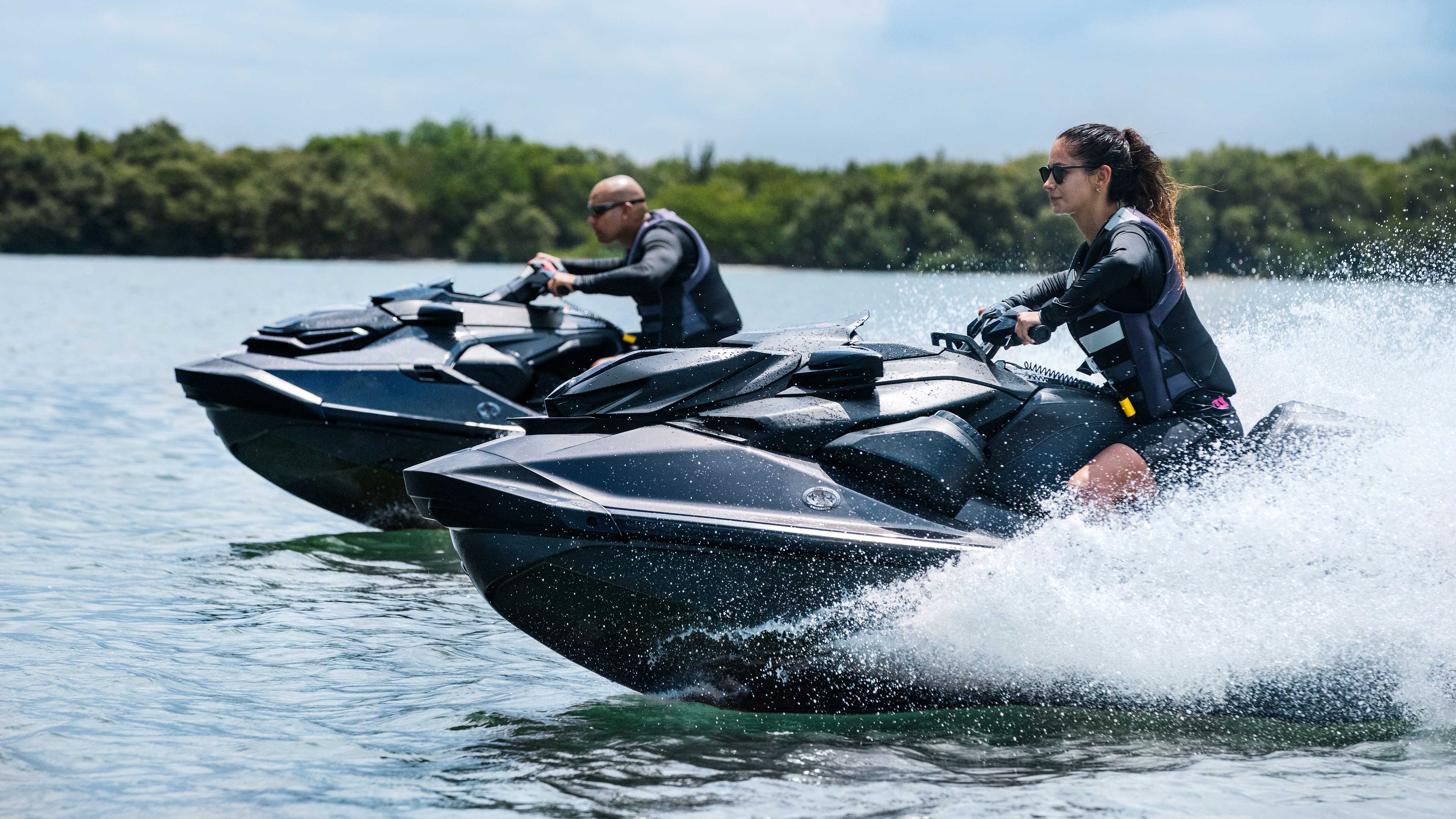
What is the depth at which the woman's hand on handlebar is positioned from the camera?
11.7 ft

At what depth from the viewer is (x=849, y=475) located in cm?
346

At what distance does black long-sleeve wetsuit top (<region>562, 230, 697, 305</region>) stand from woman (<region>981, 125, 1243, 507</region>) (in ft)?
7.84

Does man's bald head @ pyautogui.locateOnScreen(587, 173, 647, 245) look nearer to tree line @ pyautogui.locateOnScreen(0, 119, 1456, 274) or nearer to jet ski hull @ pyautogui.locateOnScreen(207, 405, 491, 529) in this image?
jet ski hull @ pyautogui.locateOnScreen(207, 405, 491, 529)

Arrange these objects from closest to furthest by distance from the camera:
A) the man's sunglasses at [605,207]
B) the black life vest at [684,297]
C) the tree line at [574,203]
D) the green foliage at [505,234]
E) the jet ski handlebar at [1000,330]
A: 1. the jet ski handlebar at [1000,330]
2. the black life vest at [684,297]
3. the man's sunglasses at [605,207]
4. the tree line at [574,203]
5. the green foliage at [505,234]

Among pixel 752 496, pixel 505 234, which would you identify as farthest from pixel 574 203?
pixel 752 496

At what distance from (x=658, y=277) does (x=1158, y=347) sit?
2.70 m

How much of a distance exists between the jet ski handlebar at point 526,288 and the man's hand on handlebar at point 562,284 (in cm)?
20

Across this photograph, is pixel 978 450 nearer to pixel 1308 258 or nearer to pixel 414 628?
pixel 414 628

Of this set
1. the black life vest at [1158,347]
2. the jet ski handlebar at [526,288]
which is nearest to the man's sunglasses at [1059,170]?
the black life vest at [1158,347]

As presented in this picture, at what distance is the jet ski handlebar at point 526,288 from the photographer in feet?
20.4

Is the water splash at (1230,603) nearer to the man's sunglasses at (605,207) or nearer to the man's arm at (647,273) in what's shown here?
the man's arm at (647,273)

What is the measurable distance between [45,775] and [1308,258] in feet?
112

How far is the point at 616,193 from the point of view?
6133 millimetres

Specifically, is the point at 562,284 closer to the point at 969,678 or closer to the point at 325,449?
the point at 325,449
